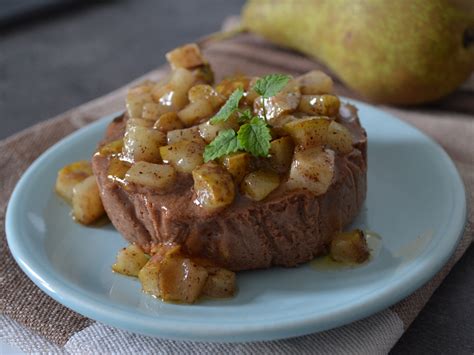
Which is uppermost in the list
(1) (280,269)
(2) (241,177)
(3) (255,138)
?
(3) (255,138)

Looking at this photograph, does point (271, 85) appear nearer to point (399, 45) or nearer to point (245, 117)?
point (245, 117)

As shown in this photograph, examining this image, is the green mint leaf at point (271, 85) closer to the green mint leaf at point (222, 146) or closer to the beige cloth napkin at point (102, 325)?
the green mint leaf at point (222, 146)

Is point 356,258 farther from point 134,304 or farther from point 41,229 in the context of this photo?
point 41,229

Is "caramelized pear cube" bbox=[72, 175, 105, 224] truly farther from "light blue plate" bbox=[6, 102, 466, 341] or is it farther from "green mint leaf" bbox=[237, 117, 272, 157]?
"green mint leaf" bbox=[237, 117, 272, 157]

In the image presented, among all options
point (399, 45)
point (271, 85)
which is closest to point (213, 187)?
point (271, 85)

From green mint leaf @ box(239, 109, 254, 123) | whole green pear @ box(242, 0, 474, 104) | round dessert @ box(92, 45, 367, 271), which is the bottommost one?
whole green pear @ box(242, 0, 474, 104)

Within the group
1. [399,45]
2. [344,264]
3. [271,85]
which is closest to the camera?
[344,264]

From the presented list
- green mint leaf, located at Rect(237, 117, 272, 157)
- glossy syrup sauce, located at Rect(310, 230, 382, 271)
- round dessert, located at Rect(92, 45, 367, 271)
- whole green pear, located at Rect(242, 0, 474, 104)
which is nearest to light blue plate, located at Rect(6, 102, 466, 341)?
glossy syrup sauce, located at Rect(310, 230, 382, 271)
